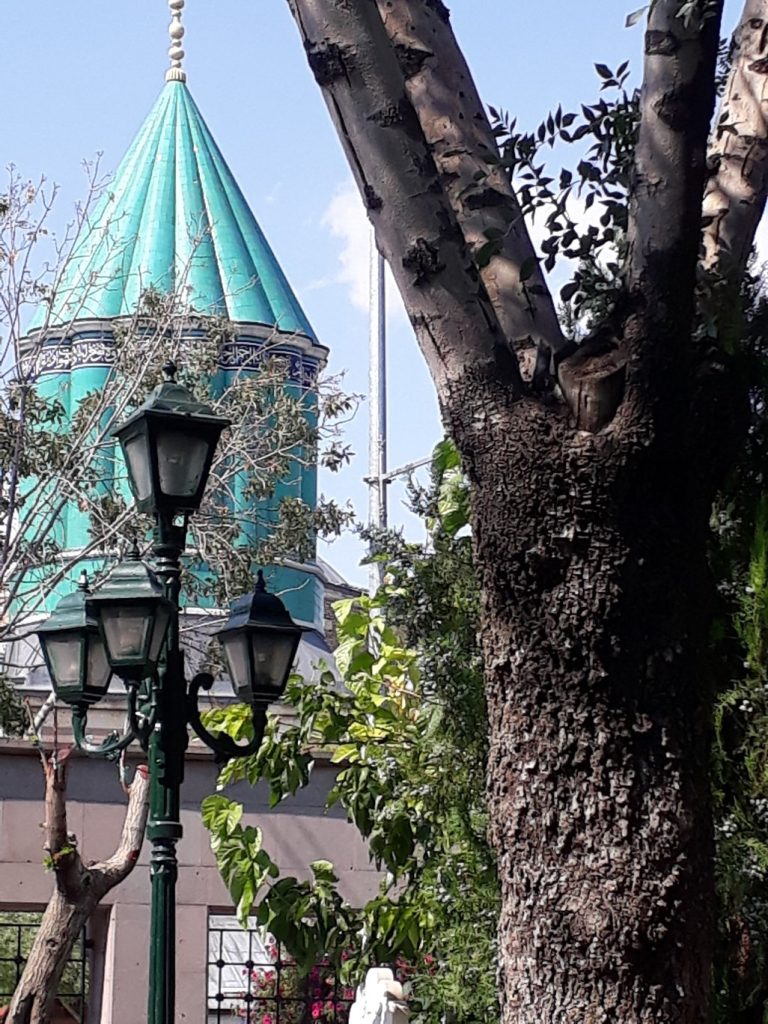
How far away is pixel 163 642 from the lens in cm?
630

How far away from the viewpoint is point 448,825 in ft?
23.8

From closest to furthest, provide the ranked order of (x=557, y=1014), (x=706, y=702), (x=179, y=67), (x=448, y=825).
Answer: (x=557, y=1014)
(x=706, y=702)
(x=448, y=825)
(x=179, y=67)

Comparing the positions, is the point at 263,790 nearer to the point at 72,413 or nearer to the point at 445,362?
the point at 72,413

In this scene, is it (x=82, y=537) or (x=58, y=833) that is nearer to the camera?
(x=58, y=833)

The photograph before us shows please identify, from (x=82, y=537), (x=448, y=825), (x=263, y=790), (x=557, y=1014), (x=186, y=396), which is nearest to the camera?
(x=557, y=1014)

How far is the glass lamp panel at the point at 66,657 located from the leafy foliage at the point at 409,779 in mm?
1400

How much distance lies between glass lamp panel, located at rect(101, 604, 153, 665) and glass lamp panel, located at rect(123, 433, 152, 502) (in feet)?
1.77

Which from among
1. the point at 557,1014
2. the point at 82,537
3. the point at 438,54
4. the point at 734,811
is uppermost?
the point at 82,537

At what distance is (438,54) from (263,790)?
28.4 feet

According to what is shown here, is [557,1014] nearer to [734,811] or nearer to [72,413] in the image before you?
[734,811]

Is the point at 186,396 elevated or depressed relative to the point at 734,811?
elevated

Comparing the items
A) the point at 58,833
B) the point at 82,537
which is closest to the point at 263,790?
the point at 58,833

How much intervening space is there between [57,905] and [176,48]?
11.8 meters

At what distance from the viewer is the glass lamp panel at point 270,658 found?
6754 mm
